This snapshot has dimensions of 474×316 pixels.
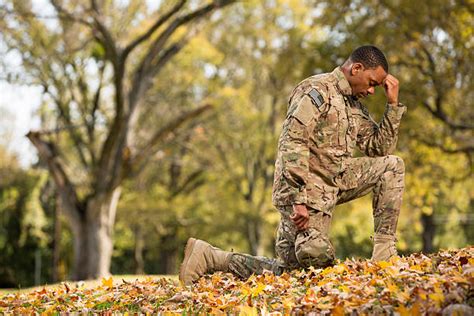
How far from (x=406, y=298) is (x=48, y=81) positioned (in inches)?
740

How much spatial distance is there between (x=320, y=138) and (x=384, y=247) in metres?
1.08

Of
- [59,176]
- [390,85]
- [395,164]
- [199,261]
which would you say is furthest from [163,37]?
[395,164]

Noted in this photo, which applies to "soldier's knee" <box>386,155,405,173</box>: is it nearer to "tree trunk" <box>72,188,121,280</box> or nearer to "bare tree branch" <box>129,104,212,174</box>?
"bare tree branch" <box>129,104,212,174</box>

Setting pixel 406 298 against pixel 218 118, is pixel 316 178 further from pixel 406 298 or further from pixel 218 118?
pixel 218 118

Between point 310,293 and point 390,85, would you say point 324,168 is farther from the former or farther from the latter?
point 310,293

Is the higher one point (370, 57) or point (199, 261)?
point (370, 57)

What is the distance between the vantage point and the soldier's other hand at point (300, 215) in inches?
251

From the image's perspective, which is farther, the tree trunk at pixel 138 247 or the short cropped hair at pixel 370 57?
the tree trunk at pixel 138 247

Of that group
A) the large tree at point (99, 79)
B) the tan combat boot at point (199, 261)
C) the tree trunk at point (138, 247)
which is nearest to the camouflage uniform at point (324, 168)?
the tan combat boot at point (199, 261)

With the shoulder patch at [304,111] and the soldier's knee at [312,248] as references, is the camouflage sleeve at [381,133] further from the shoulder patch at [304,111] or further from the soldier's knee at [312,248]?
→ the soldier's knee at [312,248]

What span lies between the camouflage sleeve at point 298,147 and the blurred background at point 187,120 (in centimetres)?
1161

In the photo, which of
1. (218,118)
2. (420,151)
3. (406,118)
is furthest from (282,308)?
(218,118)

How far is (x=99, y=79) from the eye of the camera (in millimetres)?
24047

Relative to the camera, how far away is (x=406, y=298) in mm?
4867
